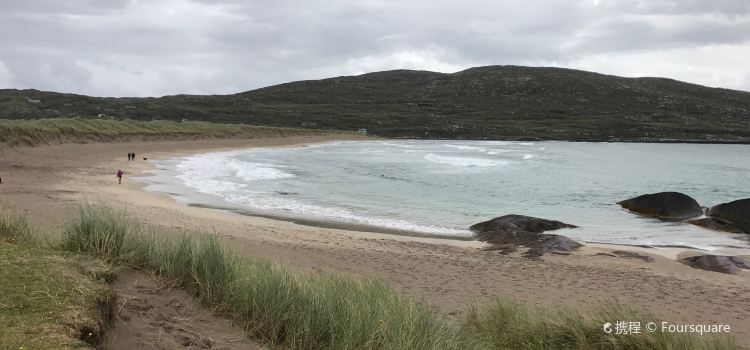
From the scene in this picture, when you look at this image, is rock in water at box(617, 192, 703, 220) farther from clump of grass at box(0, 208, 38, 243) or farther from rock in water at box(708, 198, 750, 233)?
clump of grass at box(0, 208, 38, 243)

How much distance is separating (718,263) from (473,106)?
128059 mm

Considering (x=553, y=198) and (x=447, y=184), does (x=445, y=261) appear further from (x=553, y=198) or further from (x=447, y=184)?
(x=447, y=184)

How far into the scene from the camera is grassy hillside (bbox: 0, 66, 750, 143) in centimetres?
9888

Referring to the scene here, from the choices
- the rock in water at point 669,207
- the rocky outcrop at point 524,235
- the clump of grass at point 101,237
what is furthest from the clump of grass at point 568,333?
the rock in water at point 669,207

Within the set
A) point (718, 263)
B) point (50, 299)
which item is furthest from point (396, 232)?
point (50, 299)

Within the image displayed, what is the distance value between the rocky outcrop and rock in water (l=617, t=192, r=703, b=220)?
4876 mm

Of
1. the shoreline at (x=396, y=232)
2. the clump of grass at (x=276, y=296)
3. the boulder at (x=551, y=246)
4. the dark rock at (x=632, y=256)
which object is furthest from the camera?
the shoreline at (x=396, y=232)

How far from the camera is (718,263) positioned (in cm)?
1245

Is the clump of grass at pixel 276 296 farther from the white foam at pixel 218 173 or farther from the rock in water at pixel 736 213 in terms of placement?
the rock in water at pixel 736 213

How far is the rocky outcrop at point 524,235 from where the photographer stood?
14109 millimetres

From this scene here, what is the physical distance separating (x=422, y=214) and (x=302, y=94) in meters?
138

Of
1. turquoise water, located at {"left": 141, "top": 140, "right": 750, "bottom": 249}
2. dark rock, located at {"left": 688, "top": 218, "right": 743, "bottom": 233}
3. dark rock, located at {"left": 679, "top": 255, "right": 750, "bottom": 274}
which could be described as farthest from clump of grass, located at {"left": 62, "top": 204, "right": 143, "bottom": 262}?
dark rock, located at {"left": 688, "top": 218, "right": 743, "bottom": 233}

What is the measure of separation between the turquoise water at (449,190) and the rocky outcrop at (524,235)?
0.69m

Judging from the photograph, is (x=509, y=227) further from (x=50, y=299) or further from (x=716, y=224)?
(x=50, y=299)
